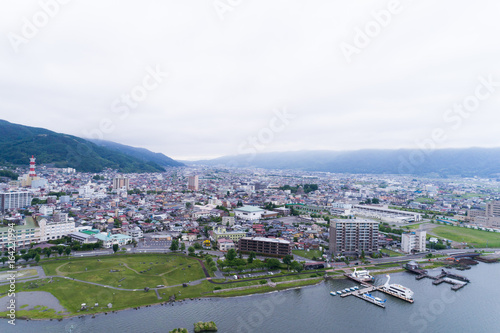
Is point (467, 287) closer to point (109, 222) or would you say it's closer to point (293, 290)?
point (293, 290)

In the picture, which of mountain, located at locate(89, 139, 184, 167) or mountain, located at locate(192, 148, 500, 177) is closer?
mountain, located at locate(192, 148, 500, 177)

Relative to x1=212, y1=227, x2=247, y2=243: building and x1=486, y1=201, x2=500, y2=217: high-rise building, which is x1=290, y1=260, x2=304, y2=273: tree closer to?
x1=212, y1=227, x2=247, y2=243: building

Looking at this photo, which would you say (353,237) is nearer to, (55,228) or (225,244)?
(225,244)

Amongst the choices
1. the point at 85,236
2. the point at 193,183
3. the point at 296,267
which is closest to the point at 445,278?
the point at 296,267

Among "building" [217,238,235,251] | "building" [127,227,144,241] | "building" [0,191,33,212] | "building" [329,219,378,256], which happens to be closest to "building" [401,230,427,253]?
"building" [329,219,378,256]

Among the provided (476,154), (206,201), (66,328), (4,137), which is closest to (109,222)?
(206,201)

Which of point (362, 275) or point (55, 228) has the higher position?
point (55, 228)

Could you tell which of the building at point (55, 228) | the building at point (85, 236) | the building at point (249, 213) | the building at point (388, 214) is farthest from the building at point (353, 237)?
the building at point (55, 228)

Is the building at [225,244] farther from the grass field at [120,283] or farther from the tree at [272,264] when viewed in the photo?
the tree at [272,264]
